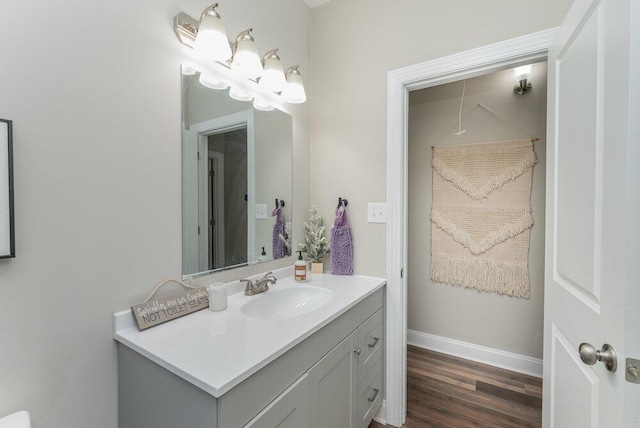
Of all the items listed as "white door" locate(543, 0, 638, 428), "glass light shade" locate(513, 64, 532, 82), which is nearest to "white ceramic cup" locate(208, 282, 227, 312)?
"white door" locate(543, 0, 638, 428)

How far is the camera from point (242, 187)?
151 cm

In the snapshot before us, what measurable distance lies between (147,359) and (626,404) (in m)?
1.22

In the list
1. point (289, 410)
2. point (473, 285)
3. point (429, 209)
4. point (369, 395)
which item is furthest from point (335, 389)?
point (429, 209)

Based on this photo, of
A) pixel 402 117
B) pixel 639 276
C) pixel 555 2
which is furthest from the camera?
pixel 402 117

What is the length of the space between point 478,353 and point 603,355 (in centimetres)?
190

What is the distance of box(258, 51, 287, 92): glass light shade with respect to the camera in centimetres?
151

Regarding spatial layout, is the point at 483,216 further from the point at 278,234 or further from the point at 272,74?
A: the point at 272,74

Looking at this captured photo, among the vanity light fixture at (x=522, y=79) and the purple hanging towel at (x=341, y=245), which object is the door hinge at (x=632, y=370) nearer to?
the purple hanging towel at (x=341, y=245)

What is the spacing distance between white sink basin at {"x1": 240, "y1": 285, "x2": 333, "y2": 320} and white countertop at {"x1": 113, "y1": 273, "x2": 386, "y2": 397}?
13cm

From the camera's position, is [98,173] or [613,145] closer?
[613,145]

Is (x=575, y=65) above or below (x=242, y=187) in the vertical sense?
above

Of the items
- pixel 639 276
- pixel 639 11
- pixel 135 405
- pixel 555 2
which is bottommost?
pixel 135 405

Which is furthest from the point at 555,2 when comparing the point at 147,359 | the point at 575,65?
the point at 147,359

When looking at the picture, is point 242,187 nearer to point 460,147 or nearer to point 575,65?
point 575,65
